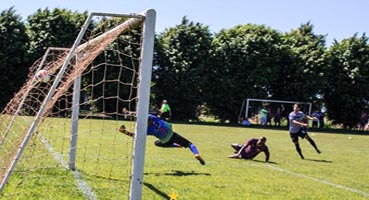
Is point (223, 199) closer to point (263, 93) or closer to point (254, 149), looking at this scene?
point (254, 149)

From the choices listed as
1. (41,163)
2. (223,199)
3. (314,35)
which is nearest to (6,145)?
(41,163)

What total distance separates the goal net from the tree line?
0.53 metres

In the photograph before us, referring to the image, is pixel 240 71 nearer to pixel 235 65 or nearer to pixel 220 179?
pixel 235 65

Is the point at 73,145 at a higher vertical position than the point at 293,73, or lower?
lower

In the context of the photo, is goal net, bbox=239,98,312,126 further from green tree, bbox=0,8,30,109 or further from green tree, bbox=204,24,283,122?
green tree, bbox=0,8,30,109

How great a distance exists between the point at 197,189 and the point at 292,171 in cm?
A: 440

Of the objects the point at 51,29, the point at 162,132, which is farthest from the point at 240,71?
the point at 162,132

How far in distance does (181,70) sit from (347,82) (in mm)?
13963

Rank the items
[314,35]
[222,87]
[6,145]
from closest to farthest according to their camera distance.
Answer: [6,145] < [222,87] < [314,35]

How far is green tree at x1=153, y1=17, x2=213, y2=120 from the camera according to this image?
4038 centimetres

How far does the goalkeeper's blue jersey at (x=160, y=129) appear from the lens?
10883mm

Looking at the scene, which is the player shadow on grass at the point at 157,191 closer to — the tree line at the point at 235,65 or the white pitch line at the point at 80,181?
A: the white pitch line at the point at 80,181

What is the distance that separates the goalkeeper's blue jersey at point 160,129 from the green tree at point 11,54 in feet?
87.5

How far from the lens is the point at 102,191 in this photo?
8.18m
